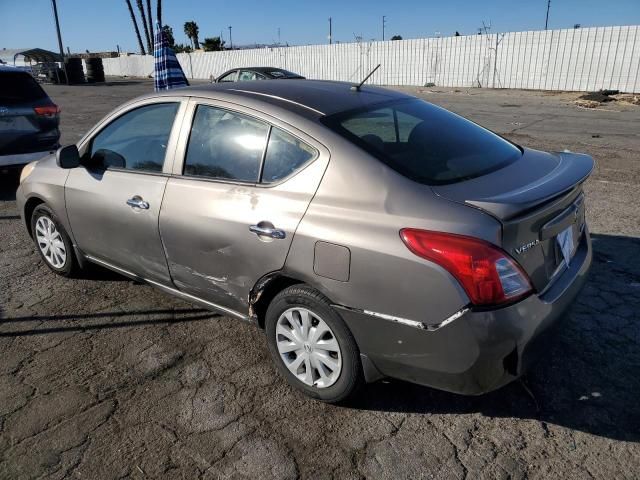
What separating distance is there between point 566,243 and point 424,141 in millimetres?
930

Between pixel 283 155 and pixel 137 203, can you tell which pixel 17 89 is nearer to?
pixel 137 203

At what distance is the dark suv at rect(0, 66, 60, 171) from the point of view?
7020 mm

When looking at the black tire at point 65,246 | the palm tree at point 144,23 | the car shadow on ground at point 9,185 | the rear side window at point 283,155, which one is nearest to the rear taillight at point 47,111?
the car shadow on ground at point 9,185

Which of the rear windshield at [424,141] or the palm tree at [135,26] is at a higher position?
the palm tree at [135,26]

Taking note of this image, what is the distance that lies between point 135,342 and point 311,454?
5.27 ft

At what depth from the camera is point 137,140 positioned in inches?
144

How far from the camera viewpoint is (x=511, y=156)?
3.04 meters

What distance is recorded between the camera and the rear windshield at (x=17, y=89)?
23.1 ft

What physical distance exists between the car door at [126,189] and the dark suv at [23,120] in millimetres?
3927

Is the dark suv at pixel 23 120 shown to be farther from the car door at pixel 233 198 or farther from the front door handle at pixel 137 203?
the car door at pixel 233 198

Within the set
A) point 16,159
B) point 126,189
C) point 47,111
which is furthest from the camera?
point 47,111

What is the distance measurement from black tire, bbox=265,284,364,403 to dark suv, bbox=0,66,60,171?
598 centimetres

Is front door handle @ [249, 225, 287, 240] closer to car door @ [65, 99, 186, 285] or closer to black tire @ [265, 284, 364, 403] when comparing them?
black tire @ [265, 284, 364, 403]

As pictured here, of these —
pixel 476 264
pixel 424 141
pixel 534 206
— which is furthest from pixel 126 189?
pixel 534 206
